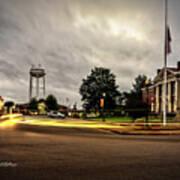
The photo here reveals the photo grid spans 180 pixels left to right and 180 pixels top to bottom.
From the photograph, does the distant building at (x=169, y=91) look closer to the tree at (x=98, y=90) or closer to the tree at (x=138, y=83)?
the tree at (x=98, y=90)

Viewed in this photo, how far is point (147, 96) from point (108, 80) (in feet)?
55.4

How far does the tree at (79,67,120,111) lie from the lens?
65500mm

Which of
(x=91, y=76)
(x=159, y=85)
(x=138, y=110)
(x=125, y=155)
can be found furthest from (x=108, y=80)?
(x=125, y=155)

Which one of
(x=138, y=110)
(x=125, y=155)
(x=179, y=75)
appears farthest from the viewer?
(x=179, y=75)

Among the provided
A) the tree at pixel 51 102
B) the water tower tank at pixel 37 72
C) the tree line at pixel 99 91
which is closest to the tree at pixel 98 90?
the tree line at pixel 99 91

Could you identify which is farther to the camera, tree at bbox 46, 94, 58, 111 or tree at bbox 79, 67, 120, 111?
tree at bbox 46, 94, 58, 111

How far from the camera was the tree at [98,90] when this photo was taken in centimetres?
6550

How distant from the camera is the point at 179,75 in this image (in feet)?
187

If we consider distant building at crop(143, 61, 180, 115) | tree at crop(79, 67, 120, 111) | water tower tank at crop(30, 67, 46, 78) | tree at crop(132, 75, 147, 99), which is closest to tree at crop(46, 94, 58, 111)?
water tower tank at crop(30, 67, 46, 78)

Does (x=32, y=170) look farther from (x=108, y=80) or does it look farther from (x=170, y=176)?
(x=108, y=80)

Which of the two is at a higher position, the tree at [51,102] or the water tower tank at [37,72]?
the water tower tank at [37,72]

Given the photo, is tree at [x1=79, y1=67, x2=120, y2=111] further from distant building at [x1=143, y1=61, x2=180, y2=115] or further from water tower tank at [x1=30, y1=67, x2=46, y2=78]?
water tower tank at [x1=30, y1=67, x2=46, y2=78]

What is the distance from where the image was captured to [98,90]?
67.5m

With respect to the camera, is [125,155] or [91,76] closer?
[125,155]
